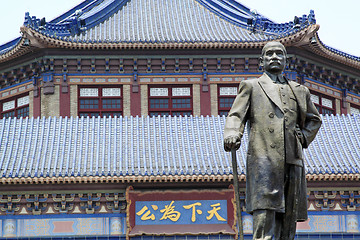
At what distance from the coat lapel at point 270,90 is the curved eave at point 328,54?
2091 centimetres

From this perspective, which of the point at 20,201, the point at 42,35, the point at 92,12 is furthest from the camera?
the point at 92,12

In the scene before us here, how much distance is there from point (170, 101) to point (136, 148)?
21.9 ft

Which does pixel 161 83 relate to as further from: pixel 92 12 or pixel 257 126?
pixel 257 126

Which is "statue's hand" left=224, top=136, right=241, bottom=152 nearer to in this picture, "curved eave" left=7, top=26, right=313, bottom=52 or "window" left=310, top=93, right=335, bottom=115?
"curved eave" left=7, top=26, right=313, bottom=52

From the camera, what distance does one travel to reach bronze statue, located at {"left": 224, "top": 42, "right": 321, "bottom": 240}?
8242 millimetres

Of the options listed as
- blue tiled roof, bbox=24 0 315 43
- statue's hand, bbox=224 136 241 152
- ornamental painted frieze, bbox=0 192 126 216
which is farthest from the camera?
blue tiled roof, bbox=24 0 315 43

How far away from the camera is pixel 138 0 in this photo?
3459 cm

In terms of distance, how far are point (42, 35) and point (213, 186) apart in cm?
980

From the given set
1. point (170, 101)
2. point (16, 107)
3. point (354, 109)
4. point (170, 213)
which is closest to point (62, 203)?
point (170, 213)

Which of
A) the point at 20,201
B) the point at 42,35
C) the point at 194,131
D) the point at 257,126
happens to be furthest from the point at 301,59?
the point at 257,126

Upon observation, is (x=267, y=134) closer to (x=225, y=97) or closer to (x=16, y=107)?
(x=225, y=97)

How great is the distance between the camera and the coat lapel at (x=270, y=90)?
27.9 ft

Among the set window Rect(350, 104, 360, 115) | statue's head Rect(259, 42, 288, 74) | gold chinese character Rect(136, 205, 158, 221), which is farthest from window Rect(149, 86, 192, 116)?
statue's head Rect(259, 42, 288, 74)

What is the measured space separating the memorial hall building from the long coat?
12737 mm
